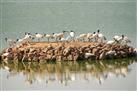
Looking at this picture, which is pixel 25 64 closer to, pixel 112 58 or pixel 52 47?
pixel 52 47

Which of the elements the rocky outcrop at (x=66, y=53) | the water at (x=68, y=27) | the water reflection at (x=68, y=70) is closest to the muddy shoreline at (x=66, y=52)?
the rocky outcrop at (x=66, y=53)

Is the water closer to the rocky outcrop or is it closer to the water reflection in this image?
the water reflection

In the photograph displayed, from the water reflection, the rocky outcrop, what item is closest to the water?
the water reflection

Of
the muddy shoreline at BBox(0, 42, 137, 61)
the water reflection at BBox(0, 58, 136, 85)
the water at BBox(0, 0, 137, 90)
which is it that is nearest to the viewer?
the water at BBox(0, 0, 137, 90)

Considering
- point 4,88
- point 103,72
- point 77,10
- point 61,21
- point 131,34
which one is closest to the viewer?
point 4,88

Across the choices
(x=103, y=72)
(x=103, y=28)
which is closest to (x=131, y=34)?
(x=103, y=28)

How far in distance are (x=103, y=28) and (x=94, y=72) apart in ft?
24.4

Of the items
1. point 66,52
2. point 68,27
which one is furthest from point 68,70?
point 68,27

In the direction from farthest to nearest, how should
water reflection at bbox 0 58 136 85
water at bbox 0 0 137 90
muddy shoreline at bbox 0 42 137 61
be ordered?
muddy shoreline at bbox 0 42 137 61 → water reflection at bbox 0 58 136 85 → water at bbox 0 0 137 90

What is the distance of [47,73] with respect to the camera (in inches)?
409

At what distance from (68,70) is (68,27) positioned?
7444 mm

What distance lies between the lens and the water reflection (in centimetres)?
986

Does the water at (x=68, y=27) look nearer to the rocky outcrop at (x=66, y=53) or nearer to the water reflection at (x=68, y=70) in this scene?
the water reflection at (x=68, y=70)

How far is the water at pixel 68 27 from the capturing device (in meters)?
9.53
